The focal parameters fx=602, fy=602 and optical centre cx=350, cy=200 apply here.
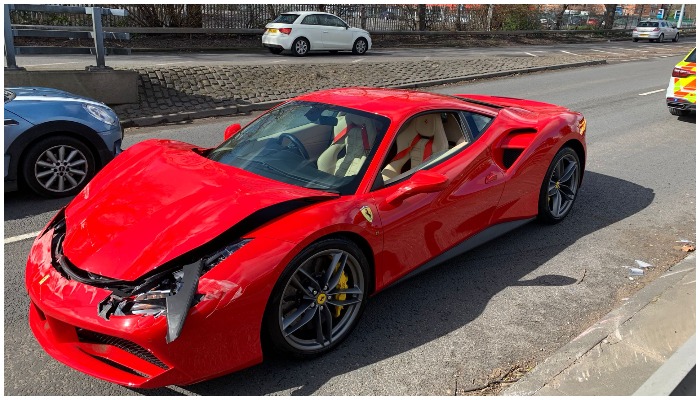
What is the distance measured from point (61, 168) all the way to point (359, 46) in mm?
16497

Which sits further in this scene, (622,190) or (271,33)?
(271,33)

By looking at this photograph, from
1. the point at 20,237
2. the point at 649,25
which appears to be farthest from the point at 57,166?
the point at 649,25

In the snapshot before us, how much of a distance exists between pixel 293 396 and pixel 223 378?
397 mm

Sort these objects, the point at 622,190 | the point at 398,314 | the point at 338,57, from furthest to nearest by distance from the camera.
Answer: the point at 338,57 → the point at 622,190 → the point at 398,314

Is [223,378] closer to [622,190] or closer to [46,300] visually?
[46,300]

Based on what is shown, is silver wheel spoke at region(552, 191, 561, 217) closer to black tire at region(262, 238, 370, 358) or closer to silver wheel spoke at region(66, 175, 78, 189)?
black tire at region(262, 238, 370, 358)

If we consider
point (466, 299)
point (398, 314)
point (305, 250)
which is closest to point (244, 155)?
point (305, 250)

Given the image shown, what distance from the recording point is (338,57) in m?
19.6

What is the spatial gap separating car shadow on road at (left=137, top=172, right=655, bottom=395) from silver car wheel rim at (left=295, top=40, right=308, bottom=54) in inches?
588

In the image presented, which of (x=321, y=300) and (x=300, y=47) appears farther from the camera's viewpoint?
(x=300, y=47)

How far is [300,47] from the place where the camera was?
64.4 feet

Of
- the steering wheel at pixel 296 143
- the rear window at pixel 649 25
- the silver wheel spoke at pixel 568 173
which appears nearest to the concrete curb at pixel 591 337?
the silver wheel spoke at pixel 568 173

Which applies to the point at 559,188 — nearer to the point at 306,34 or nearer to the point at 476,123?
the point at 476,123

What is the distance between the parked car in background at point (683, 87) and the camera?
394 inches
